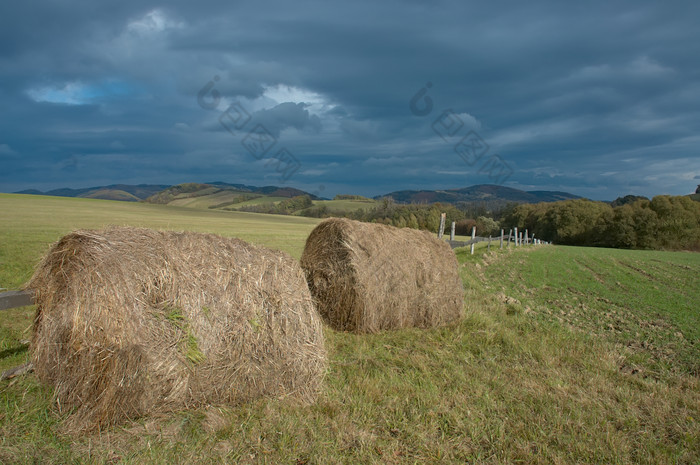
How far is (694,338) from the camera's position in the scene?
7418mm

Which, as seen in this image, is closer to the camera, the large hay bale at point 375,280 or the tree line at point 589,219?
the large hay bale at point 375,280

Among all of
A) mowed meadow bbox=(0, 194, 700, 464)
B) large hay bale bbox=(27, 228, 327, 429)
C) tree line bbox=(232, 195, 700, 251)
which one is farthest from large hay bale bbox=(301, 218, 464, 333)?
tree line bbox=(232, 195, 700, 251)

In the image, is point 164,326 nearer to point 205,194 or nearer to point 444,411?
point 444,411

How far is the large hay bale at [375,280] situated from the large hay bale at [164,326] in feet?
7.07

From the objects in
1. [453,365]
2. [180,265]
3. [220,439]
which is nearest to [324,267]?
[453,365]

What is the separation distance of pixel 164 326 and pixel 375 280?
3940 millimetres

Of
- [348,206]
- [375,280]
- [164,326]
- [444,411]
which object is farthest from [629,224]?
[164,326]

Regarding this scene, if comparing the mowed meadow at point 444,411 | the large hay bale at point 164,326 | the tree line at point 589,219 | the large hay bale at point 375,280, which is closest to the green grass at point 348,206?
the tree line at point 589,219

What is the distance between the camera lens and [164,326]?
12.9 feet

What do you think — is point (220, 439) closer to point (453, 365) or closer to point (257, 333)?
point (257, 333)

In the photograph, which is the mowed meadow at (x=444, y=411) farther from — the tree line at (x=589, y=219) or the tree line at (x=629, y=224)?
the tree line at (x=629, y=224)

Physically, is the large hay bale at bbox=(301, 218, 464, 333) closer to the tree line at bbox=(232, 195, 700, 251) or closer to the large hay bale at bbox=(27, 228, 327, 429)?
the large hay bale at bbox=(27, 228, 327, 429)

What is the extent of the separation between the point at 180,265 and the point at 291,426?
204 centimetres

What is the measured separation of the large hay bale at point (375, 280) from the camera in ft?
23.1
